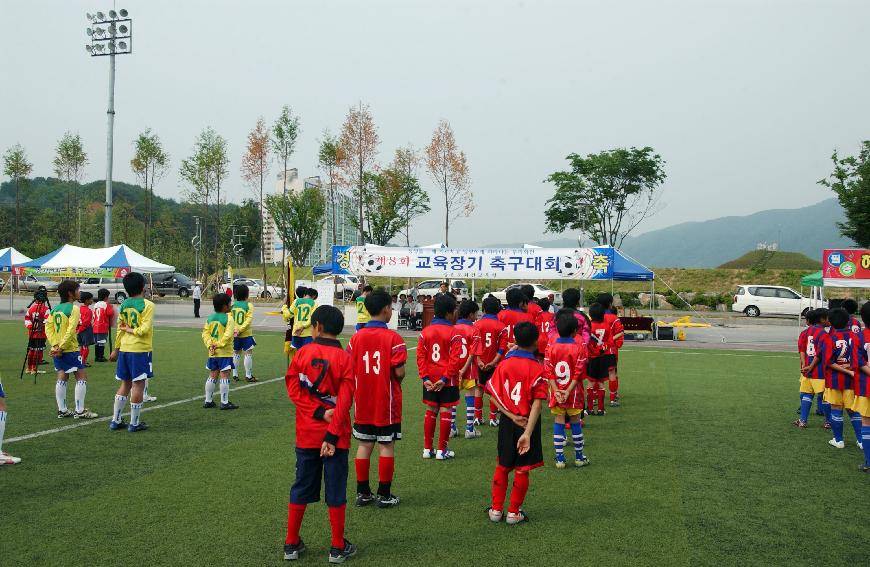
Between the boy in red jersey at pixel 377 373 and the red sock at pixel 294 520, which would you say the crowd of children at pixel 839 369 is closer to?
the boy in red jersey at pixel 377 373

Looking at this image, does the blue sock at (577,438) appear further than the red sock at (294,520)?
Yes

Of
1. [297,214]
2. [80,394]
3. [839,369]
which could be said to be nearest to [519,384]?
[839,369]

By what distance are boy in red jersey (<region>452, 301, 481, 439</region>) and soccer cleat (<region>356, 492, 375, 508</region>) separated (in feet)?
6.13

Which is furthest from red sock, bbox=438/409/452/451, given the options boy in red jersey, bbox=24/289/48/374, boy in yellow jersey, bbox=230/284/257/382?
boy in red jersey, bbox=24/289/48/374

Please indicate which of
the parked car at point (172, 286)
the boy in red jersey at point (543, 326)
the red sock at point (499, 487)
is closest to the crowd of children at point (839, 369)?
the boy in red jersey at point (543, 326)

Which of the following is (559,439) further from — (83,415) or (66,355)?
(66,355)

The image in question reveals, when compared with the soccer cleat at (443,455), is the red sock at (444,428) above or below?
above

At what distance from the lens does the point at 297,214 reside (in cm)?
4866

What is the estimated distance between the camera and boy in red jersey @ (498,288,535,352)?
29.2ft

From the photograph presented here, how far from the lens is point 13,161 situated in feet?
173

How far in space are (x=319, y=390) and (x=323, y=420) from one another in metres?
0.20

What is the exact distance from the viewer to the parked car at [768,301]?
34.2 m

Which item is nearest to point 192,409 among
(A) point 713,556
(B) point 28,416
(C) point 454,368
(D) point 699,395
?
(B) point 28,416

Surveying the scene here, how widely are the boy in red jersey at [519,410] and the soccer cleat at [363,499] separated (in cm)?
121
